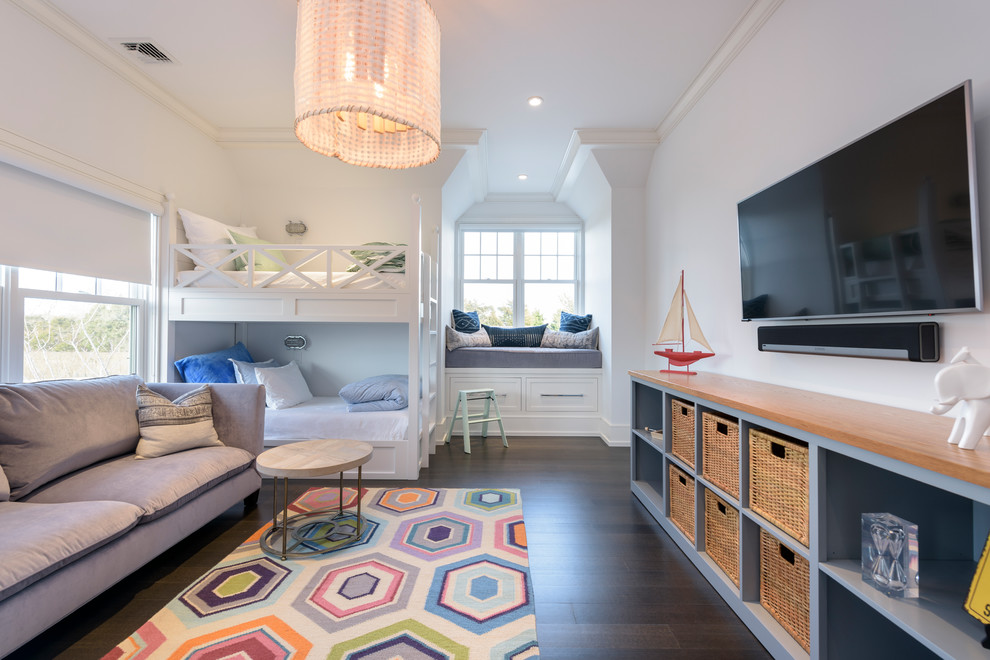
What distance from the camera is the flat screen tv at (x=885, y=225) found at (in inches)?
50.1

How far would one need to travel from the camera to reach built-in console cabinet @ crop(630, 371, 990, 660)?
1008mm

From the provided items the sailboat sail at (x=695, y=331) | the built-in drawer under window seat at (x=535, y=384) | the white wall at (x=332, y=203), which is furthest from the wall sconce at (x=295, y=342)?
the sailboat sail at (x=695, y=331)

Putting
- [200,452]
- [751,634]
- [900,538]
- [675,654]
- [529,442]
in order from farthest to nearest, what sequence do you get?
[529,442], [200,452], [751,634], [675,654], [900,538]

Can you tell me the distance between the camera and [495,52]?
269 centimetres

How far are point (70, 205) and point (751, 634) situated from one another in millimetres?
3731

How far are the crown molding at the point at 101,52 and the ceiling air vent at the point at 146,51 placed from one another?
107 mm

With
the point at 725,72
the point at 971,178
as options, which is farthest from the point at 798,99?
the point at 971,178

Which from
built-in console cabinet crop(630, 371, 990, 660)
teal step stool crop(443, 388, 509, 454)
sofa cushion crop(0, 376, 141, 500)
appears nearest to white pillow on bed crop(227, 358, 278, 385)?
sofa cushion crop(0, 376, 141, 500)

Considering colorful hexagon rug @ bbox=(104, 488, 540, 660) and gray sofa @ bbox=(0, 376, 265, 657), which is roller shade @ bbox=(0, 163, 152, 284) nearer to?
gray sofa @ bbox=(0, 376, 265, 657)

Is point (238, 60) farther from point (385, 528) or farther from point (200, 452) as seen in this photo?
point (385, 528)

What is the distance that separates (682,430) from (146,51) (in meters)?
3.65

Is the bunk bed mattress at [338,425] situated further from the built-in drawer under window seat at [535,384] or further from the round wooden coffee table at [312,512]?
the built-in drawer under window seat at [535,384]

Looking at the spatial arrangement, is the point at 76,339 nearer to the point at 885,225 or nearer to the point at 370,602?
the point at 370,602

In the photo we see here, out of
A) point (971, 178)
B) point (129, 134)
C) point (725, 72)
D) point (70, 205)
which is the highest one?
point (725, 72)
